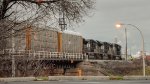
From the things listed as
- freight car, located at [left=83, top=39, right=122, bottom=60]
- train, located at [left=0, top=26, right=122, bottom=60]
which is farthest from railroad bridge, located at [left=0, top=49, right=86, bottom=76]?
freight car, located at [left=83, top=39, right=122, bottom=60]

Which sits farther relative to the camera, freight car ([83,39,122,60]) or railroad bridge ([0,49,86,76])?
freight car ([83,39,122,60])

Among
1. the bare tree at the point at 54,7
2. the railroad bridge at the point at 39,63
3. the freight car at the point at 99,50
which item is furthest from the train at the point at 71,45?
the bare tree at the point at 54,7

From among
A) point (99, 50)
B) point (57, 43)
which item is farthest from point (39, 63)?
point (99, 50)

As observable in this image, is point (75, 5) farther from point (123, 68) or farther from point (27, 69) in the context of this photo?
point (123, 68)

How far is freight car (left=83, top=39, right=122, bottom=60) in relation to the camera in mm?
74375

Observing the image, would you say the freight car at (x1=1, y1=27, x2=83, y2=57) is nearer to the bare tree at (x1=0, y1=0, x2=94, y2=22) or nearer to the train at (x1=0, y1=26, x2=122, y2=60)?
the train at (x1=0, y1=26, x2=122, y2=60)

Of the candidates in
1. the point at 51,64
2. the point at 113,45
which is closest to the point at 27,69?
the point at 51,64

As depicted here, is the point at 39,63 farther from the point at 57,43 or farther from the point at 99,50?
the point at 99,50

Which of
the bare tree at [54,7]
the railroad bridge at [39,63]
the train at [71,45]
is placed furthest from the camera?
the train at [71,45]

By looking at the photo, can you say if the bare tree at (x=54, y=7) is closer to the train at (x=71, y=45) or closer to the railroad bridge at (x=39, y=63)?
the railroad bridge at (x=39, y=63)

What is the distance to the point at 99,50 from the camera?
77.5 m

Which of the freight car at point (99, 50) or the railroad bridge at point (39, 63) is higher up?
the freight car at point (99, 50)

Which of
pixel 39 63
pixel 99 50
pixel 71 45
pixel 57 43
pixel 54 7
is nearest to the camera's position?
pixel 54 7

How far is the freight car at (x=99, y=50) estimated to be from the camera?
7438cm
